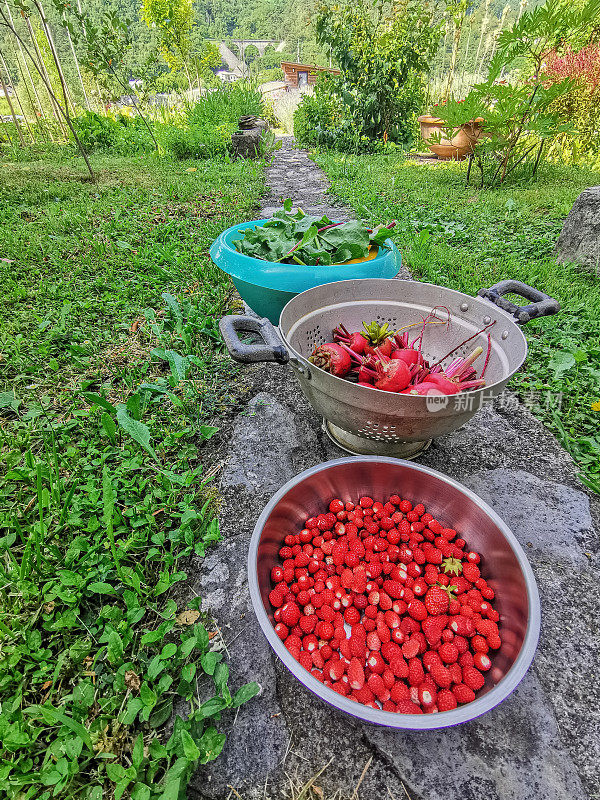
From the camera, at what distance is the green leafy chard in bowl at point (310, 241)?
1.93 meters

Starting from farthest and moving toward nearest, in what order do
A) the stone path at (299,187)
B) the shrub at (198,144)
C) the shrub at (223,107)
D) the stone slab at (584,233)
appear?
1. the shrub at (223,107)
2. the shrub at (198,144)
3. the stone path at (299,187)
4. the stone slab at (584,233)

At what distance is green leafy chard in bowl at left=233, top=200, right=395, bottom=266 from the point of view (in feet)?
6.32

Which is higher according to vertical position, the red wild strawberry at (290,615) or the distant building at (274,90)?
the distant building at (274,90)

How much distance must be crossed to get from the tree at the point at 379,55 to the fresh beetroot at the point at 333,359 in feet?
23.3

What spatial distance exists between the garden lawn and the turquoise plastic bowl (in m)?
0.44

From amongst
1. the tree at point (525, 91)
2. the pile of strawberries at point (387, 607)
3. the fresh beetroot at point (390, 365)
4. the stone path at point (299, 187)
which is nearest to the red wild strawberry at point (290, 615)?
the pile of strawberries at point (387, 607)

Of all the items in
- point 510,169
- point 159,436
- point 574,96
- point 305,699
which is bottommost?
point 305,699

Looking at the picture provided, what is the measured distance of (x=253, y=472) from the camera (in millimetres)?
1663

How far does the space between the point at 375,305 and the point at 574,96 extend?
6.47m

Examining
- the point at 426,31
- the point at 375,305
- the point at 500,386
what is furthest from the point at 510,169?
the point at 500,386

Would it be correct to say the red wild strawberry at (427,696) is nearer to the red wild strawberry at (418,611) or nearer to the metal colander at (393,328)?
the red wild strawberry at (418,611)

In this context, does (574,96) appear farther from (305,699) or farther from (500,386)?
(305,699)

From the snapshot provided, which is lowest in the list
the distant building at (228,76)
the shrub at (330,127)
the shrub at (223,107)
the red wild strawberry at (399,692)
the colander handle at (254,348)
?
the red wild strawberry at (399,692)

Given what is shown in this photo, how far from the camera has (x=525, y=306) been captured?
157 centimetres
